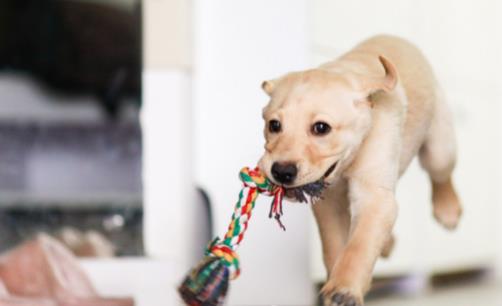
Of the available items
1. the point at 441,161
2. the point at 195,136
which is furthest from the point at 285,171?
the point at 195,136

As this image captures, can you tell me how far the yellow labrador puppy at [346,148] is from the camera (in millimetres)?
506

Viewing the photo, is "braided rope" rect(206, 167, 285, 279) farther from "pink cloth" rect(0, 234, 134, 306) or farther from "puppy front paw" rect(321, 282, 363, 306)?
"pink cloth" rect(0, 234, 134, 306)

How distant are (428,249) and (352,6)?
818 mm

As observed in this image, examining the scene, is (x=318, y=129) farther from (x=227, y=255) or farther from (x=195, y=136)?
(x=195, y=136)

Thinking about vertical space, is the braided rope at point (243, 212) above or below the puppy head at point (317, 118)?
below

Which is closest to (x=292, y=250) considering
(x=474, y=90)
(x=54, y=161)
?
(x=474, y=90)

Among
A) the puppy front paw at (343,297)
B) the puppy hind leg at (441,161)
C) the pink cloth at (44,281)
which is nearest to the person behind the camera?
the puppy front paw at (343,297)

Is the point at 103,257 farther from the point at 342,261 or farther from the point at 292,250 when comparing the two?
the point at 342,261

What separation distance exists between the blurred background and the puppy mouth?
0.08 ft

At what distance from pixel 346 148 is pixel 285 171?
0.05 meters

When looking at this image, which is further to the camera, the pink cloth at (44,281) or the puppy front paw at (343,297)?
the pink cloth at (44,281)

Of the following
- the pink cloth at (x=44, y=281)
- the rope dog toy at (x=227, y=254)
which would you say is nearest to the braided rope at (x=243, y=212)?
the rope dog toy at (x=227, y=254)

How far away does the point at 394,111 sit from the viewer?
0.54 metres

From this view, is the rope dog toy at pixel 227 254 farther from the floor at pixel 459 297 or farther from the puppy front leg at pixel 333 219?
the floor at pixel 459 297
